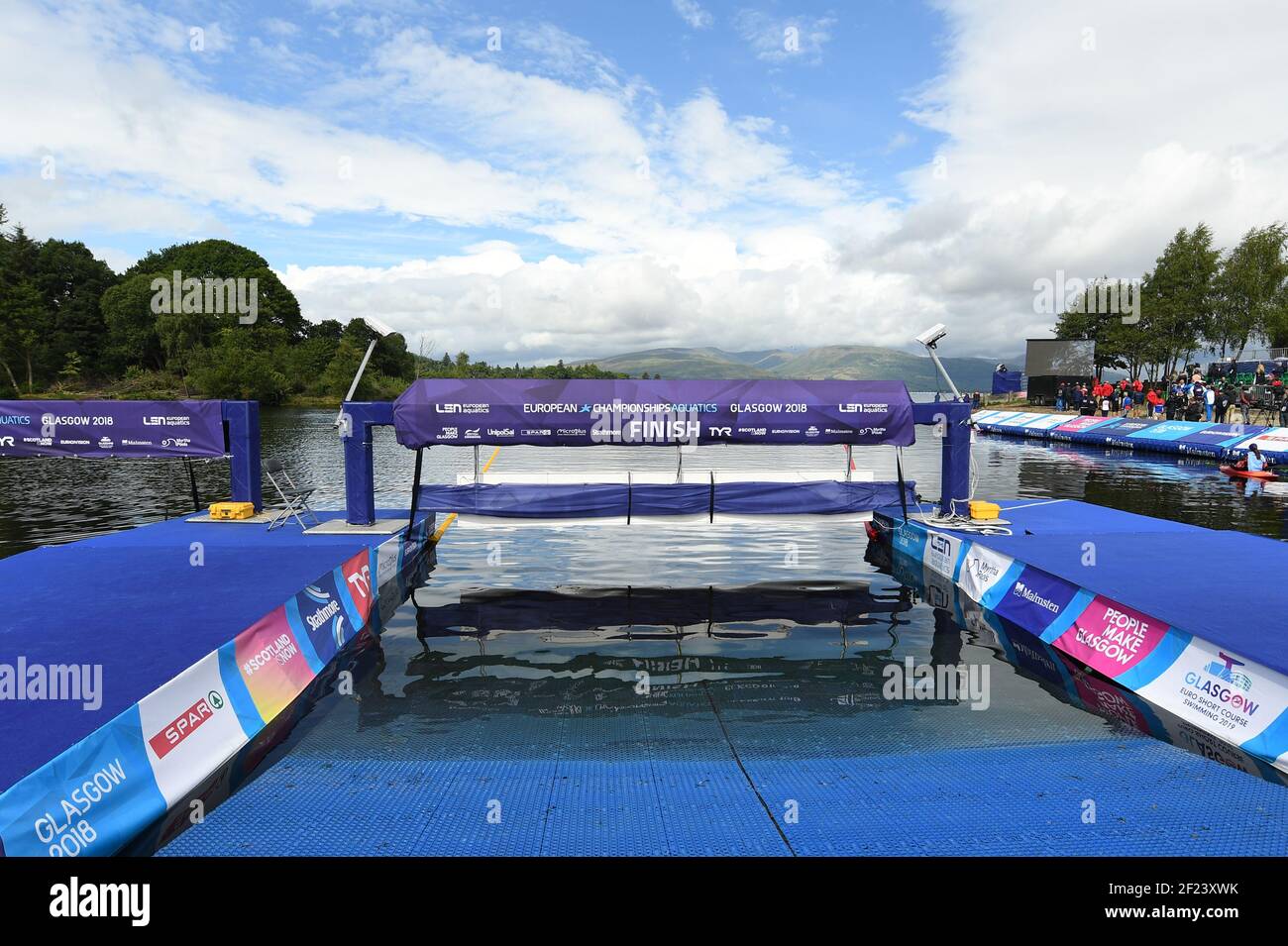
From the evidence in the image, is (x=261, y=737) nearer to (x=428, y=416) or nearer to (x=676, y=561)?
(x=428, y=416)

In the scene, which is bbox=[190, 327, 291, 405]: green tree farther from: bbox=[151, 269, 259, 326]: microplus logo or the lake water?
the lake water

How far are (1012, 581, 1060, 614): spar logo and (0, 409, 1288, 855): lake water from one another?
0.74m

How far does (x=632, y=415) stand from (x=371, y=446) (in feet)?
19.0

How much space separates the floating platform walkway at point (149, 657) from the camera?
5.48 metres

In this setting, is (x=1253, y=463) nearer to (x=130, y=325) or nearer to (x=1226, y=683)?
(x=1226, y=683)

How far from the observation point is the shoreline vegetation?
310 ft

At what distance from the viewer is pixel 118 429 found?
16.6 m

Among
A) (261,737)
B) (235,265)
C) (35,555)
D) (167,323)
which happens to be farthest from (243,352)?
(261,737)

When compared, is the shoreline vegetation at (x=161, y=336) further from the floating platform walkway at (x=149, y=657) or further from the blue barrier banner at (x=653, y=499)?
the floating platform walkway at (x=149, y=657)

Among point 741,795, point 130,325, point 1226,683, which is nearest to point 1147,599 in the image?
point 1226,683

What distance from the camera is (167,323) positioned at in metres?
99.1

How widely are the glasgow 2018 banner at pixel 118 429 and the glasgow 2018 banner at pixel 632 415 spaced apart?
204 inches
